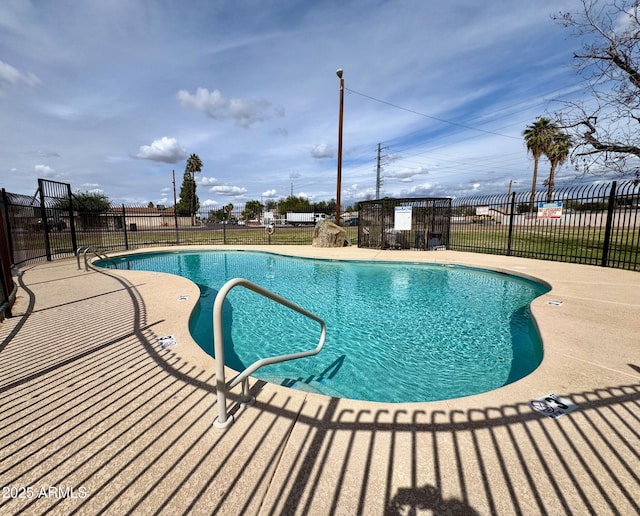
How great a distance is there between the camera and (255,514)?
4.96 ft

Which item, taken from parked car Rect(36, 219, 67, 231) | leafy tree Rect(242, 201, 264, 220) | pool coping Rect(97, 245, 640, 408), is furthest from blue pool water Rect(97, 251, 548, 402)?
leafy tree Rect(242, 201, 264, 220)

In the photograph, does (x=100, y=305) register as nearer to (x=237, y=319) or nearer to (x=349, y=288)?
(x=237, y=319)

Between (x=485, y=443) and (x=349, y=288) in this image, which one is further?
(x=349, y=288)

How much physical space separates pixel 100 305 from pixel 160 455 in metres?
4.45

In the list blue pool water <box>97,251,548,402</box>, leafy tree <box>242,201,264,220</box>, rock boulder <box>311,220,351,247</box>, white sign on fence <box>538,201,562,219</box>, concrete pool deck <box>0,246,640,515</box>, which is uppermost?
leafy tree <box>242,201,264,220</box>

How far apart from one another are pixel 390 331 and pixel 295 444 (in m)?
3.69

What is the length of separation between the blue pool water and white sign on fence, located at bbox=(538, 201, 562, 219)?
356cm

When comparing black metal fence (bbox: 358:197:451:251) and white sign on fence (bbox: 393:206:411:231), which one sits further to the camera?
white sign on fence (bbox: 393:206:411:231)

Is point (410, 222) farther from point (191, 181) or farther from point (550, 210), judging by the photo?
point (191, 181)

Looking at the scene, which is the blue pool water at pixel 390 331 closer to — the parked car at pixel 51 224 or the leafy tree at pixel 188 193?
the parked car at pixel 51 224

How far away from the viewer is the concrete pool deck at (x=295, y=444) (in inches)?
63.0

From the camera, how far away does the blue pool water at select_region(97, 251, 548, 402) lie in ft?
12.7

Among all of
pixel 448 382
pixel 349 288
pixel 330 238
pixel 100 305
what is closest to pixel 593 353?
pixel 448 382

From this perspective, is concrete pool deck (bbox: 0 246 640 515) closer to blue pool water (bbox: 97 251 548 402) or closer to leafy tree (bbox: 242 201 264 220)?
blue pool water (bbox: 97 251 548 402)
